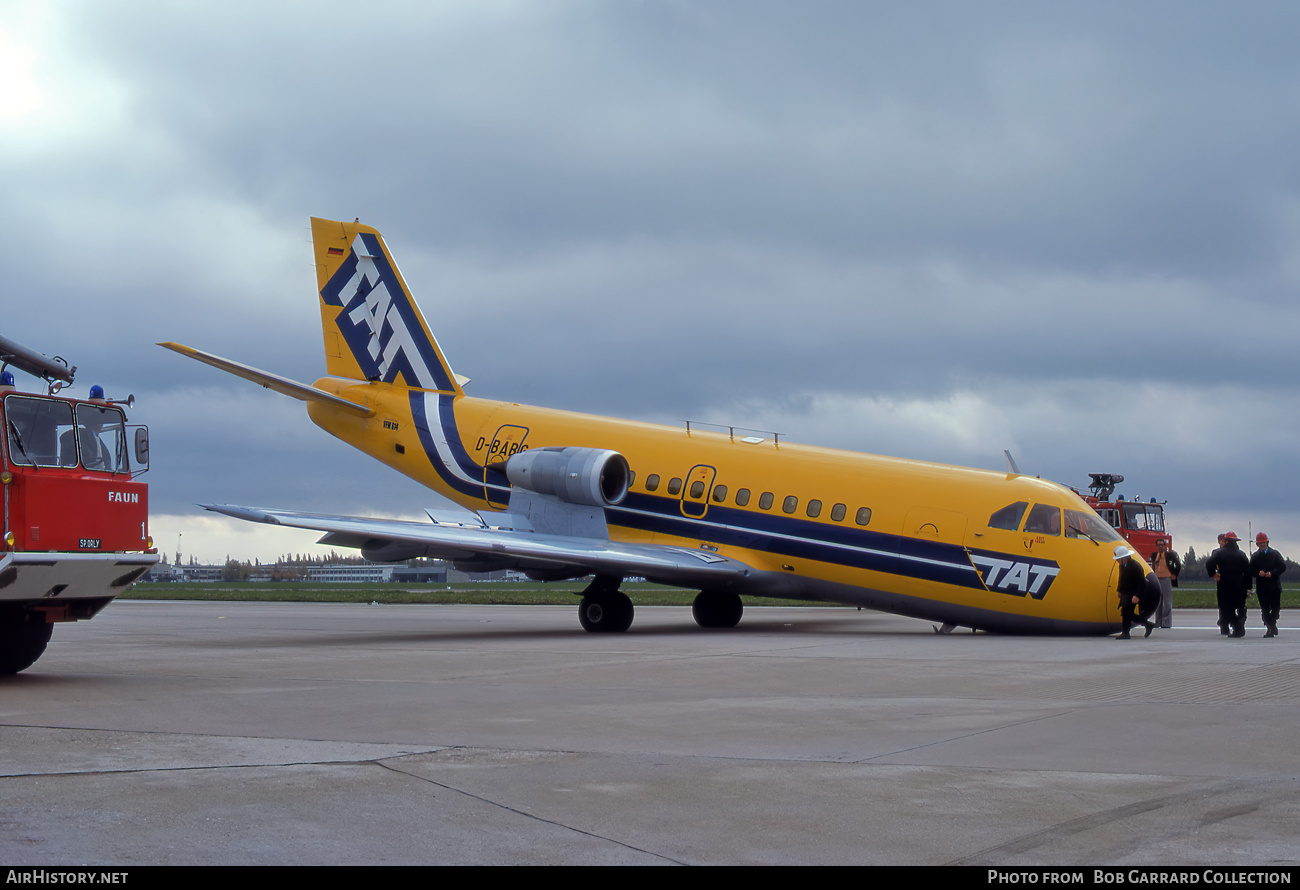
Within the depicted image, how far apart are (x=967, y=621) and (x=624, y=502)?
24.6 feet

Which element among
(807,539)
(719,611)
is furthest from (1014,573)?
→ (719,611)

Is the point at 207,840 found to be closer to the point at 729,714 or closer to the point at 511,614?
the point at 729,714

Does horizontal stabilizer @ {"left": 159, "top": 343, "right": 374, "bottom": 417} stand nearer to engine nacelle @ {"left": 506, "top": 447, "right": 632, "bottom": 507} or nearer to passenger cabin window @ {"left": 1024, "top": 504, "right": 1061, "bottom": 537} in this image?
engine nacelle @ {"left": 506, "top": 447, "right": 632, "bottom": 507}

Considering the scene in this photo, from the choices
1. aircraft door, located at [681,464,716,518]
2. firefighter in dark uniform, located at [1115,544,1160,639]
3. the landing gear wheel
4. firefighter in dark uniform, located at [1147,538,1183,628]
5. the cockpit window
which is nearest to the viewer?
firefighter in dark uniform, located at [1115,544,1160,639]

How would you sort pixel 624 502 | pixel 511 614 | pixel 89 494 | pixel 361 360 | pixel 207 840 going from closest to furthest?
pixel 207 840 < pixel 89 494 < pixel 624 502 < pixel 361 360 < pixel 511 614

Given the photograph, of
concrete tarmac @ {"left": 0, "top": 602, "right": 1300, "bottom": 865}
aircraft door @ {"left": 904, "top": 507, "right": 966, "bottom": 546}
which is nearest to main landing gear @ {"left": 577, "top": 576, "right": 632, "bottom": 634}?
aircraft door @ {"left": 904, "top": 507, "right": 966, "bottom": 546}

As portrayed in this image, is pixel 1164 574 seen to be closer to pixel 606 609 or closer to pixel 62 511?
pixel 606 609

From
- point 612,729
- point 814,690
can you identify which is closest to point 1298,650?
point 814,690

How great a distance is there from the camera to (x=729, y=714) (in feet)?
34.1

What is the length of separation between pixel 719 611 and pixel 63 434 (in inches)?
590

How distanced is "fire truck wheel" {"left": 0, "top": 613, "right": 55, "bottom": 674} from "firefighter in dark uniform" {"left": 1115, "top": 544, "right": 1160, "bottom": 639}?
16.1m

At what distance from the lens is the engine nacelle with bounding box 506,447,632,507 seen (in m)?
24.4

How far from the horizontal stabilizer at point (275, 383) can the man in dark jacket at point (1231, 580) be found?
62.1ft

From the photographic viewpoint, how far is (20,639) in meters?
14.1
